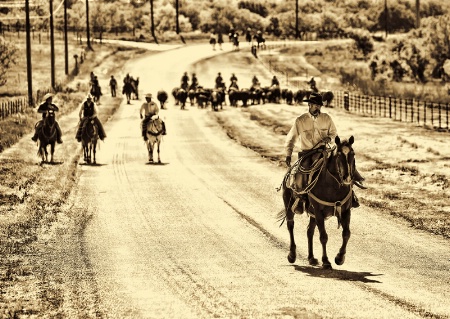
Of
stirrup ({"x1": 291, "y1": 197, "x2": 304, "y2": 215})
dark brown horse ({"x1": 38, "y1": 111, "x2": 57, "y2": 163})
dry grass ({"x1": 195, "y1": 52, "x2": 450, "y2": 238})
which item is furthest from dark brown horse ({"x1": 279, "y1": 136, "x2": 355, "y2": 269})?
dark brown horse ({"x1": 38, "y1": 111, "x2": 57, "y2": 163})

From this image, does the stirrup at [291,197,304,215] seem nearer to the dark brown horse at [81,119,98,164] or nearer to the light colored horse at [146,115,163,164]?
the light colored horse at [146,115,163,164]

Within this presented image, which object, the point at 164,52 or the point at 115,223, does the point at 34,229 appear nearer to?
the point at 115,223

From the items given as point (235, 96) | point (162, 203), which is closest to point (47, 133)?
point (162, 203)

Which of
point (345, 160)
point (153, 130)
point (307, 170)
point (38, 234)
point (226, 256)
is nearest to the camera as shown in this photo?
point (345, 160)

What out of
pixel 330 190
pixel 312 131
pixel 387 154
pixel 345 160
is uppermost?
pixel 312 131

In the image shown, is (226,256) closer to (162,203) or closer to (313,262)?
(313,262)

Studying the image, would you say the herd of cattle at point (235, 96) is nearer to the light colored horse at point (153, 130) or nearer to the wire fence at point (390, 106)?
the wire fence at point (390, 106)

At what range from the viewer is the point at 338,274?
14922mm

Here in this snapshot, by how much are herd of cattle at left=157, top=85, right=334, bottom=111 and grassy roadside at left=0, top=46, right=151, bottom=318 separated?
1976 centimetres

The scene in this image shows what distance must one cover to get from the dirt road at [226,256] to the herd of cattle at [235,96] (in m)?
28.7

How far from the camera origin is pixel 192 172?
2991 cm

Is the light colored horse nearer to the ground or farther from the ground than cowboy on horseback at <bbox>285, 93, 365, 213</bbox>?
nearer to the ground

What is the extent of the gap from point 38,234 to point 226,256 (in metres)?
4.80

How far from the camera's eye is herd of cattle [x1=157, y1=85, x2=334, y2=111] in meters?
59.8
